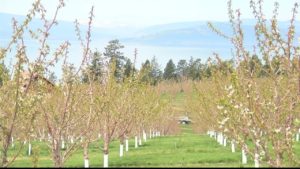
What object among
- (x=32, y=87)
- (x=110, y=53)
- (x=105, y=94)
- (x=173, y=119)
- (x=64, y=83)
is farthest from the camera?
(x=110, y=53)

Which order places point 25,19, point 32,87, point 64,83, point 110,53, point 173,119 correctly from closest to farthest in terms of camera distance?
point 25,19, point 32,87, point 64,83, point 173,119, point 110,53

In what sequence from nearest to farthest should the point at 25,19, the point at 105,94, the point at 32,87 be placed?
the point at 25,19
the point at 32,87
the point at 105,94

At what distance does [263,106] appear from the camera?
11.0 meters

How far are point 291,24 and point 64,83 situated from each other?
26.8ft

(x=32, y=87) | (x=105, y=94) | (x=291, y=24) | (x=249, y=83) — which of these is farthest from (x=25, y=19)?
(x=105, y=94)

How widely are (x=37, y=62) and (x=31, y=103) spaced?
1.02 metres

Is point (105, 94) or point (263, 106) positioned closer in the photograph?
point (263, 106)

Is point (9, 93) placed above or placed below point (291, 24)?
below

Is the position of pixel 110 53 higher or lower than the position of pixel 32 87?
higher

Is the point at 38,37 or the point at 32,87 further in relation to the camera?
the point at 32,87

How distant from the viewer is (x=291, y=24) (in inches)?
432

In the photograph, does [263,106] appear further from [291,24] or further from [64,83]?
[64,83]

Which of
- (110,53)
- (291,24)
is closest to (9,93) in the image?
(291,24)

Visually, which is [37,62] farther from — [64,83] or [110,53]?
[110,53]
